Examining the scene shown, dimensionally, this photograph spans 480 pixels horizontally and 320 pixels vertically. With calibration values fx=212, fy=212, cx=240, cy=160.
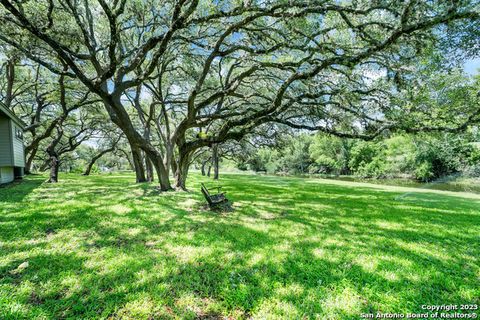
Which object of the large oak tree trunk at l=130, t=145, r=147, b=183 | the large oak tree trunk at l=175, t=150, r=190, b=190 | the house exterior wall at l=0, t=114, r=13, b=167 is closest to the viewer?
the large oak tree trunk at l=175, t=150, r=190, b=190

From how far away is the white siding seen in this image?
9900 mm

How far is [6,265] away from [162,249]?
6.27 feet

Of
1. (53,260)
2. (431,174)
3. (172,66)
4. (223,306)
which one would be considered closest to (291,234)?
(223,306)

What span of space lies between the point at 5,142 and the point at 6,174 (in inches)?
62.3

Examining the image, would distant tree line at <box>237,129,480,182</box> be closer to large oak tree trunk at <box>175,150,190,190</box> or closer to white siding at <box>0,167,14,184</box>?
large oak tree trunk at <box>175,150,190,190</box>

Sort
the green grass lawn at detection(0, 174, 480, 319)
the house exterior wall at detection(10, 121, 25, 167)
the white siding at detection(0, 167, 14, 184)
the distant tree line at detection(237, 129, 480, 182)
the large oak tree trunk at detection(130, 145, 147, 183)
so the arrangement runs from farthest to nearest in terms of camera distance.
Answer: the distant tree line at detection(237, 129, 480, 182) < the large oak tree trunk at detection(130, 145, 147, 183) < the house exterior wall at detection(10, 121, 25, 167) < the white siding at detection(0, 167, 14, 184) < the green grass lawn at detection(0, 174, 480, 319)

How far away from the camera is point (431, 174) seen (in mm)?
28453

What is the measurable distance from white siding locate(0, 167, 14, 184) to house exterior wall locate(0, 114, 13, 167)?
444mm

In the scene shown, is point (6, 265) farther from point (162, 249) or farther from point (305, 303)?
point (305, 303)

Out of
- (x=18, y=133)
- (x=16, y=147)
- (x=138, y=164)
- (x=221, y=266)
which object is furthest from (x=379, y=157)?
(x=18, y=133)

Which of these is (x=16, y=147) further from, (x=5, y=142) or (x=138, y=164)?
(x=138, y=164)

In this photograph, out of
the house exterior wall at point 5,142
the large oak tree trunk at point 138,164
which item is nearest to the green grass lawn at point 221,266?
the large oak tree trunk at point 138,164

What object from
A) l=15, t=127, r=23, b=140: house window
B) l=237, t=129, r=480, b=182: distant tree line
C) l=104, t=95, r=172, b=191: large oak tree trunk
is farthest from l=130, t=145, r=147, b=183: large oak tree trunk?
l=237, t=129, r=480, b=182: distant tree line

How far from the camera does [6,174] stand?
10461mm
